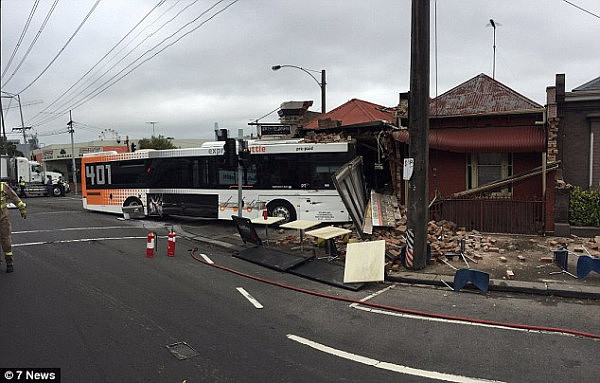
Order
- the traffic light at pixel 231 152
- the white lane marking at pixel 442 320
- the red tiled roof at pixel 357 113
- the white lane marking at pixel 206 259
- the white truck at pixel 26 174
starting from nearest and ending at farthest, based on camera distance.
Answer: the white lane marking at pixel 442 320 → the white lane marking at pixel 206 259 → the traffic light at pixel 231 152 → the red tiled roof at pixel 357 113 → the white truck at pixel 26 174

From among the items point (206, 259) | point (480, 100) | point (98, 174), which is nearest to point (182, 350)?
point (206, 259)

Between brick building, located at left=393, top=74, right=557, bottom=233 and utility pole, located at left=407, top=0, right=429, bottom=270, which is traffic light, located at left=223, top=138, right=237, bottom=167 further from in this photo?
utility pole, located at left=407, top=0, right=429, bottom=270

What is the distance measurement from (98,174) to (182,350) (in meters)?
Answer: 17.5

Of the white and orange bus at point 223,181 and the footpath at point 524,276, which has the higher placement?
the white and orange bus at point 223,181

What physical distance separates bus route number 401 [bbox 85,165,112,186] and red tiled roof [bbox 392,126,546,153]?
13.4m

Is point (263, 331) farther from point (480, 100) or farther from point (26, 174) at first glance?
point (26, 174)

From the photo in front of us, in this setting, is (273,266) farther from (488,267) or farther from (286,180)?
(286,180)

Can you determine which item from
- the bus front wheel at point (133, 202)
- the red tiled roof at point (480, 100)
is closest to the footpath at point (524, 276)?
the red tiled roof at point (480, 100)

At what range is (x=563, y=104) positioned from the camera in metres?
13.2

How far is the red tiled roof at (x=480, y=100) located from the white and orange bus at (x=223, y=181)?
366cm

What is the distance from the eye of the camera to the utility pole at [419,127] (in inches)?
339

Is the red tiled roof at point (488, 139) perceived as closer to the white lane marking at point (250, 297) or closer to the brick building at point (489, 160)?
the brick building at point (489, 160)

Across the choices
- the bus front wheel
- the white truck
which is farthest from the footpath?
the white truck

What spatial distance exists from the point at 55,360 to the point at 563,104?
1446 centimetres
